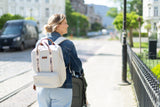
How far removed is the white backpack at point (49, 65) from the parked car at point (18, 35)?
49.2ft

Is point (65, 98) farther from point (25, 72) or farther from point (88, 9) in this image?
point (88, 9)

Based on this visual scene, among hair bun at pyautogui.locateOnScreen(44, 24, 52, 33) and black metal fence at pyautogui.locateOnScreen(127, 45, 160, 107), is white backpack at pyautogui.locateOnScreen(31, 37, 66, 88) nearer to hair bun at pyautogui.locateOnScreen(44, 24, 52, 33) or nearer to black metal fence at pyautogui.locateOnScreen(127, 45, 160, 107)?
hair bun at pyautogui.locateOnScreen(44, 24, 52, 33)

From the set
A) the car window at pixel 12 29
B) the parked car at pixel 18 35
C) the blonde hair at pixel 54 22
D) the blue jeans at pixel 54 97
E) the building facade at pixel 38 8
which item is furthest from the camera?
the building facade at pixel 38 8

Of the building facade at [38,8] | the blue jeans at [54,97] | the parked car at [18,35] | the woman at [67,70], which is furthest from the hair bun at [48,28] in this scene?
the building facade at [38,8]

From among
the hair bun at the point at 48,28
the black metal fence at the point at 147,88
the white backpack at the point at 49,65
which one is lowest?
the black metal fence at the point at 147,88

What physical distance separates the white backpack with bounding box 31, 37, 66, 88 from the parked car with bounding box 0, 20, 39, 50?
49.2 feet

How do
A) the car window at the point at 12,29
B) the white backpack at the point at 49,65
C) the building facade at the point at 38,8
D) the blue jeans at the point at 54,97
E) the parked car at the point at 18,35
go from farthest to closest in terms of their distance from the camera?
the building facade at the point at 38,8 < the car window at the point at 12,29 < the parked car at the point at 18,35 < the blue jeans at the point at 54,97 < the white backpack at the point at 49,65

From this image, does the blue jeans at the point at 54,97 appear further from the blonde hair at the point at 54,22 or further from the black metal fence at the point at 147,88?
the black metal fence at the point at 147,88

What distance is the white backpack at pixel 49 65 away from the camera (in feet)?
8.76

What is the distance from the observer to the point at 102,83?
306 inches

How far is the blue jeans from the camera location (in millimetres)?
2781

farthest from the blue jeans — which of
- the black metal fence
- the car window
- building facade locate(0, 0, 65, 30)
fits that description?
building facade locate(0, 0, 65, 30)

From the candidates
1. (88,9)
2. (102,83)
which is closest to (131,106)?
(102,83)

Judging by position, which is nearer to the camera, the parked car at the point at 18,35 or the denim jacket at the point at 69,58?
the denim jacket at the point at 69,58
